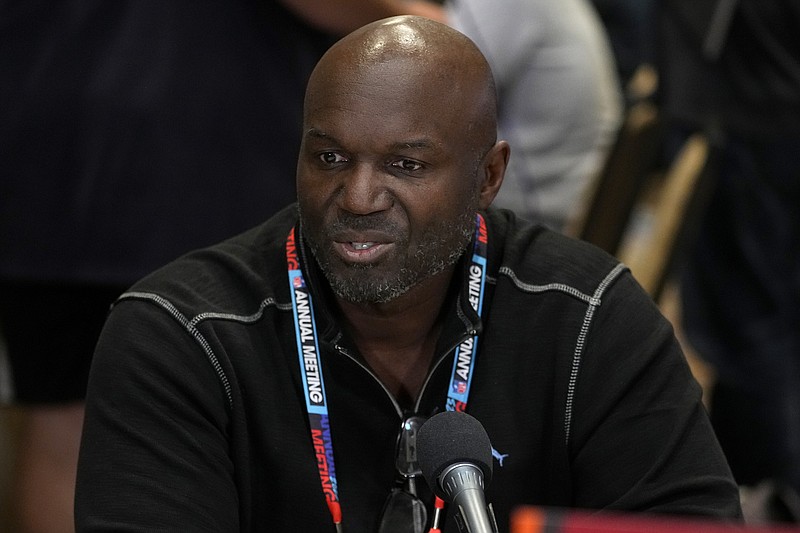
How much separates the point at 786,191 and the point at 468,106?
2030 millimetres

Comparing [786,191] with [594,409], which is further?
[786,191]

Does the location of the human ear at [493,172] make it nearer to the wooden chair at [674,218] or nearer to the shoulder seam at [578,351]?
the shoulder seam at [578,351]

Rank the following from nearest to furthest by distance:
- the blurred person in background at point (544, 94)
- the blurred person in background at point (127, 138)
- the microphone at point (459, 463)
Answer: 1. the microphone at point (459, 463)
2. the blurred person in background at point (127, 138)
3. the blurred person in background at point (544, 94)

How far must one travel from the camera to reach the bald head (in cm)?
172

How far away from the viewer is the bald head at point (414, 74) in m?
1.72

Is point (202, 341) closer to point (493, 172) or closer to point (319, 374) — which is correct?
point (319, 374)

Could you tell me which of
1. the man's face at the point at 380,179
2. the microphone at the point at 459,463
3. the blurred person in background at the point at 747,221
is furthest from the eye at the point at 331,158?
the blurred person in background at the point at 747,221

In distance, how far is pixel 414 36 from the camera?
1767 mm

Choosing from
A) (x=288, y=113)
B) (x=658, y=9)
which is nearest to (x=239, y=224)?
(x=288, y=113)

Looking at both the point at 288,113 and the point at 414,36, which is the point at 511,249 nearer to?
the point at 414,36

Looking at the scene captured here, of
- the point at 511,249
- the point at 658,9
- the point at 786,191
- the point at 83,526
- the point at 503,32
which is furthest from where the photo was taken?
the point at 786,191

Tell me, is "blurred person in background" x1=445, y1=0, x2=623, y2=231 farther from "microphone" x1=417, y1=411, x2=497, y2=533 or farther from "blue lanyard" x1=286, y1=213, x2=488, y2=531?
"microphone" x1=417, y1=411, x2=497, y2=533

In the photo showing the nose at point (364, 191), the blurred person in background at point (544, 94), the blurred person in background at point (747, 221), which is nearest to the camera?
the nose at point (364, 191)

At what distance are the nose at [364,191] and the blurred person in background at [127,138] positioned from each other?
805 millimetres
